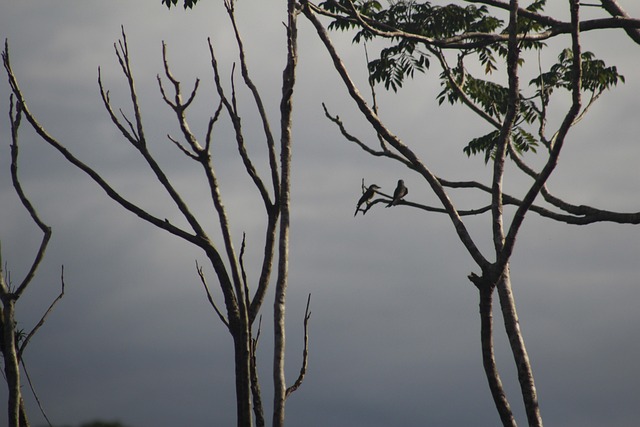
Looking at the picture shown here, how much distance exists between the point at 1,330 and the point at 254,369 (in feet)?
11.4

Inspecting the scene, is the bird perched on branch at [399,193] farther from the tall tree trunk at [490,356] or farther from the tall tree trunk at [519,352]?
the tall tree trunk at [490,356]

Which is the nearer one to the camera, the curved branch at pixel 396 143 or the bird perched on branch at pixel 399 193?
the curved branch at pixel 396 143

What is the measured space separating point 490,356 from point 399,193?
4.86 meters

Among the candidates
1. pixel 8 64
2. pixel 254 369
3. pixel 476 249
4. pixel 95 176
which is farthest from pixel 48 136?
pixel 476 249

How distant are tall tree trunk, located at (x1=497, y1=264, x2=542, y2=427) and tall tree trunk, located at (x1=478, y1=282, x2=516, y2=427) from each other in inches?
16.4

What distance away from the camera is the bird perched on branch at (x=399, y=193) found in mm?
11232

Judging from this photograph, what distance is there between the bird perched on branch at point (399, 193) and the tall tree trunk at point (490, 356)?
4419 millimetres

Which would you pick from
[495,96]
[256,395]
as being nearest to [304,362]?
[256,395]

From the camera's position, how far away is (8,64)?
891 cm

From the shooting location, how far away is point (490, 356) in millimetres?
6875

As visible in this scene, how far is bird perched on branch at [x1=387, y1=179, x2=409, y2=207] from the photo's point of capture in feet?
36.9

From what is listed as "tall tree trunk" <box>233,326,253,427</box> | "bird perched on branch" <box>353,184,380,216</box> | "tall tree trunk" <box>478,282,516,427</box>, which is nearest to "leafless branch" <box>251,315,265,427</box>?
"tall tree trunk" <box>233,326,253,427</box>

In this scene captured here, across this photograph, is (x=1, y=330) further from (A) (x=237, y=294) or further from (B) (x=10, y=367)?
(A) (x=237, y=294)

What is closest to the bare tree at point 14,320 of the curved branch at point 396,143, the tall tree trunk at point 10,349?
the tall tree trunk at point 10,349
